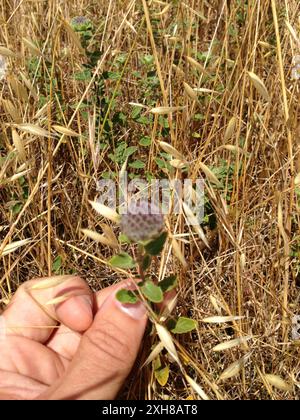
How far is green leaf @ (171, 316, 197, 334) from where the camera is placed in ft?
2.69

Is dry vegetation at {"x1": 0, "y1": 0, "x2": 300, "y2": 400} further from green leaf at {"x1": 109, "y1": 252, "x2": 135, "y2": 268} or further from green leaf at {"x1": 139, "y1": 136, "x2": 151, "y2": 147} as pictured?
green leaf at {"x1": 109, "y1": 252, "x2": 135, "y2": 268}

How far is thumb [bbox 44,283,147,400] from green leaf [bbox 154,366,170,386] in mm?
101

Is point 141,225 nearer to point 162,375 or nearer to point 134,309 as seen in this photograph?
point 134,309

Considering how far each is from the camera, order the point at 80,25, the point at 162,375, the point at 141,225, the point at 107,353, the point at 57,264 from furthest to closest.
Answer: the point at 80,25, the point at 57,264, the point at 162,375, the point at 107,353, the point at 141,225

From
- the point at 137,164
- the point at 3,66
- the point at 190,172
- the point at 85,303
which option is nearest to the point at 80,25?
the point at 3,66

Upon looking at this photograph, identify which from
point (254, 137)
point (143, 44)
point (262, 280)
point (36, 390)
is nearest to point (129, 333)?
point (36, 390)

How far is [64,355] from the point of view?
35.4 inches

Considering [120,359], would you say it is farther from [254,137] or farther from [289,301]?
[254,137]

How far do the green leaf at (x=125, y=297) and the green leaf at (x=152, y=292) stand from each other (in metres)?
0.04

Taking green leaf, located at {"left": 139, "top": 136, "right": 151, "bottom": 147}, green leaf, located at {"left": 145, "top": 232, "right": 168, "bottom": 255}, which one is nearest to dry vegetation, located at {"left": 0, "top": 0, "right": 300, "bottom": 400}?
green leaf, located at {"left": 139, "top": 136, "right": 151, "bottom": 147}

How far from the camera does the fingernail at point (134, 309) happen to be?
77cm

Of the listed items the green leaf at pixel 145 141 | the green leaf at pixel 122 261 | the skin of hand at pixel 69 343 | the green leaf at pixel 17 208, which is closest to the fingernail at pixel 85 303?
the skin of hand at pixel 69 343

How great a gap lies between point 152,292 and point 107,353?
0.39 ft

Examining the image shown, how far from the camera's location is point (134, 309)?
78 cm
